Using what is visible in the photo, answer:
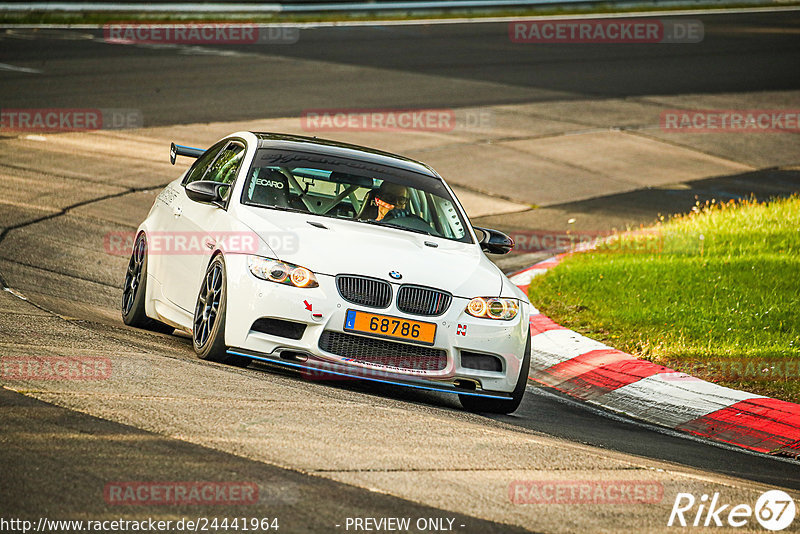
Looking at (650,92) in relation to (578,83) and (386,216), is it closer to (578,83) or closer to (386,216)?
(578,83)

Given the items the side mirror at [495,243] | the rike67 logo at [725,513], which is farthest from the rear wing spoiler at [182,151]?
the rike67 logo at [725,513]

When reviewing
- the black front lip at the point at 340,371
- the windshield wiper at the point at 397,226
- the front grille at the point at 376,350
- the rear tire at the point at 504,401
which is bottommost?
the rear tire at the point at 504,401

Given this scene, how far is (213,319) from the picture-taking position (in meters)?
7.41

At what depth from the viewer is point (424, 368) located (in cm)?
720

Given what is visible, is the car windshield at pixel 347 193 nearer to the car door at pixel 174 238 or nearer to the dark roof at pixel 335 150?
the dark roof at pixel 335 150

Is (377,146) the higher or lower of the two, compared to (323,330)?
higher

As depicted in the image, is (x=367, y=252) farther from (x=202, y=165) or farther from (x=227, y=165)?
(x=202, y=165)

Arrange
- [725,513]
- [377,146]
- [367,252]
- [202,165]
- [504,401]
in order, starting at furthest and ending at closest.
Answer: [377,146] → [202,165] → [504,401] → [367,252] → [725,513]

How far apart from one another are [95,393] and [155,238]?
2.98m

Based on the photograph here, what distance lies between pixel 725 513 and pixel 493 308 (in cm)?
241

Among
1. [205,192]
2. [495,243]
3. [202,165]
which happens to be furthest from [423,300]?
[202,165]

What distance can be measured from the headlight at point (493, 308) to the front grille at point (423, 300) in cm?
18

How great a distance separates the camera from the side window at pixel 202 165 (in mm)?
9125

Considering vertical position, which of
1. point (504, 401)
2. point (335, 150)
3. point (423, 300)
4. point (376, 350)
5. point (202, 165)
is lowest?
point (504, 401)
